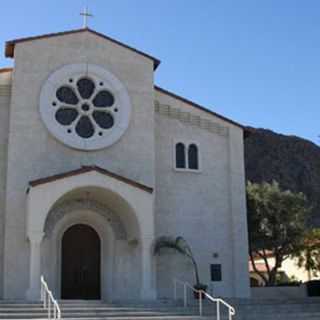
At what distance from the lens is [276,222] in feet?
106

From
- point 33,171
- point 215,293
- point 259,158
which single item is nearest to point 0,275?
point 33,171

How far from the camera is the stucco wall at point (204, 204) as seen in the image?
24.5 m

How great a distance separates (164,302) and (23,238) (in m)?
5.40

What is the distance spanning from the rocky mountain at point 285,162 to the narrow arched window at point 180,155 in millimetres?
41554

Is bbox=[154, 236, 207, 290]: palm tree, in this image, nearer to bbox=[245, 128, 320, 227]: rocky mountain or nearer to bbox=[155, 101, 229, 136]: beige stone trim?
bbox=[155, 101, 229, 136]: beige stone trim

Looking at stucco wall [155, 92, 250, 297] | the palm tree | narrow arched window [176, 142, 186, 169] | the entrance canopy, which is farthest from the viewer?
narrow arched window [176, 142, 186, 169]

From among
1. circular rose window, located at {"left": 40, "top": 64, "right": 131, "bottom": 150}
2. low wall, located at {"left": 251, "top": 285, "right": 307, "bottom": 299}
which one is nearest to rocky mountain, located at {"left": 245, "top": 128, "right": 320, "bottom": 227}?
low wall, located at {"left": 251, "top": 285, "right": 307, "bottom": 299}

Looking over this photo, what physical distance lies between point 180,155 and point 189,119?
1.55m

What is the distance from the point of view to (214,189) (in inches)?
1006

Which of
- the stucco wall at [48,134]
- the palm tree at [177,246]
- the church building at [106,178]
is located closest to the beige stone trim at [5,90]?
the church building at [106,178]

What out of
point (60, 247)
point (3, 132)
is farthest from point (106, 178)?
point (3, 132)

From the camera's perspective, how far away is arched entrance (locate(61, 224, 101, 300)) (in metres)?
23.3

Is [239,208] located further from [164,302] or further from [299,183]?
[299,183]

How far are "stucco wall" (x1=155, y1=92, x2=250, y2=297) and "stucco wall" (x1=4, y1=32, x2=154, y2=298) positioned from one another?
1107mm
